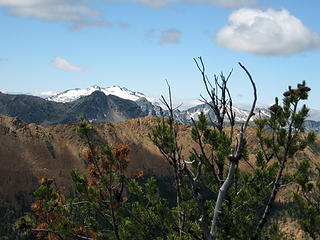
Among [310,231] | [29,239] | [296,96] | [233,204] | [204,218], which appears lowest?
[29,239]

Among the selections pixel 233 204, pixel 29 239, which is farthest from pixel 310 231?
pixel 29 239

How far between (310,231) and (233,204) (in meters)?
4.15

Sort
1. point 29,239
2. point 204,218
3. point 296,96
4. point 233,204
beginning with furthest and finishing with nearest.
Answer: point 29,239, point 233,204, point 296,96, point 204,218

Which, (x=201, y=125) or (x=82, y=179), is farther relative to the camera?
(x=82, y=179)

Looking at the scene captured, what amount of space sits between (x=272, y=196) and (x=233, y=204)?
1550 mm

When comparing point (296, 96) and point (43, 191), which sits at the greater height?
point (296, 96)

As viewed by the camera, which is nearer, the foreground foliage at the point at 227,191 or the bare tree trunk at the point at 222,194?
the bare tree trunk at the point at 222,194

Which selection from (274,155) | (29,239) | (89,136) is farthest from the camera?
(29,239)

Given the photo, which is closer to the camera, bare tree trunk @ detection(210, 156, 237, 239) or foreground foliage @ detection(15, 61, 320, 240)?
bare tree trunk @ detection(210, 156, 237, 239)

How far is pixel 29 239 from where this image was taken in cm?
16850

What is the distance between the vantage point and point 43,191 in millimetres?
15172

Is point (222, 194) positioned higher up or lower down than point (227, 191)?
higher up

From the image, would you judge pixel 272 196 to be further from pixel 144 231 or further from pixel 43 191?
pixel 43 191

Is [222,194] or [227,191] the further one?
[227,191]
